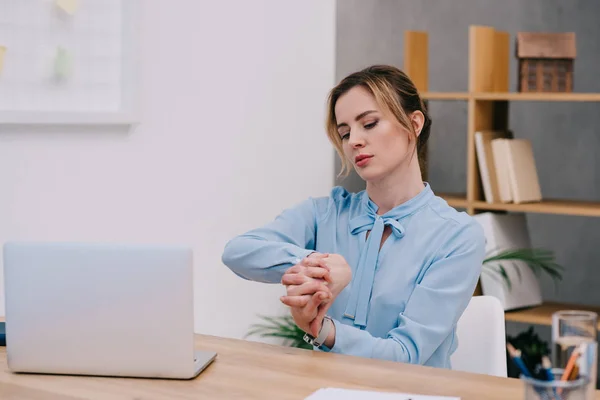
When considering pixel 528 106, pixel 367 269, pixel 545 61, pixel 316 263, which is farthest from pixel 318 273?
pixel 528 106

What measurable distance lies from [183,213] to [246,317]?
1.80 feet

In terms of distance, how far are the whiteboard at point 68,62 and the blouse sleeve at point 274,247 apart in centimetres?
93

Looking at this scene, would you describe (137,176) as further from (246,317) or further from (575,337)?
(575,337)

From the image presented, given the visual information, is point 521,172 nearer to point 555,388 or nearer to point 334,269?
point 334,269

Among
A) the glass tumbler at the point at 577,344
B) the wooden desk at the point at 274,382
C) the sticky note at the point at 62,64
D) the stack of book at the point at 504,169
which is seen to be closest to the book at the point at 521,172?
the stack of book at the point at 504,169

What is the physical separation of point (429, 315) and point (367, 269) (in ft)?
0.66

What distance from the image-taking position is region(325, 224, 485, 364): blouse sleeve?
Result: 184cm

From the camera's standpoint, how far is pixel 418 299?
190 centimetres

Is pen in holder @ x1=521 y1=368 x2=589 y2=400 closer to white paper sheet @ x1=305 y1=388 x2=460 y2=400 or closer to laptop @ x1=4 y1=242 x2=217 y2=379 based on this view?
white paper sheet @ x1=305 y1=388 x2=460 y2=400

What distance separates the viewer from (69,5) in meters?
2.76

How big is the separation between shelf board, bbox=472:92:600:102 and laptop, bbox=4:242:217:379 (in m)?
2.08

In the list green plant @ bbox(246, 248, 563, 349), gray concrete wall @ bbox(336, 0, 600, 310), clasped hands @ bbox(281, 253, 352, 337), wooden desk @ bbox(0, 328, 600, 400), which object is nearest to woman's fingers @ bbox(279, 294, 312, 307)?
clasped hands @ bbox(281, 253, 352, 337)

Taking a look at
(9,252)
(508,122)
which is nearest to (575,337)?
(9,252)

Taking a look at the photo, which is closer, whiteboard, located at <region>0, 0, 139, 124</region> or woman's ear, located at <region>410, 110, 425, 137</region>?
woman's ear, located at <region>410, 110, 425, 137</region>
